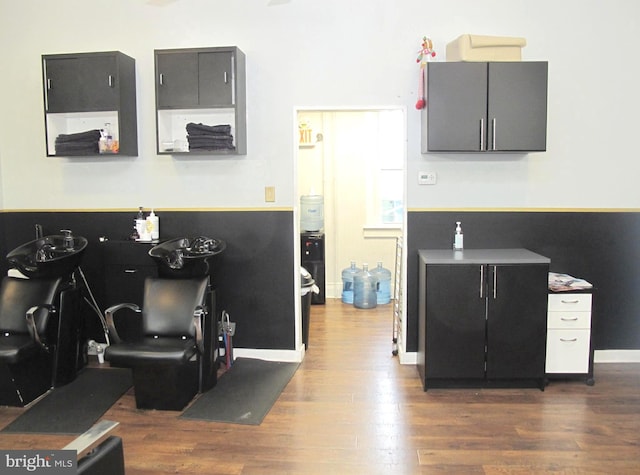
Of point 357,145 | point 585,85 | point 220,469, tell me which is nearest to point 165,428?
point 220,469

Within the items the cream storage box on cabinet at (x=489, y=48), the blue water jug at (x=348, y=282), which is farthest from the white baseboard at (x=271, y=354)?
the cream storage box on cabinet at (x=489, y=48)

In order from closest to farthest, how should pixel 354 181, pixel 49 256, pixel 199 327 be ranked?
pixel 199 327, pixel 49 256, pixel 354 181

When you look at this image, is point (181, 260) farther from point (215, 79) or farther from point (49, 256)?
point (215, 79)

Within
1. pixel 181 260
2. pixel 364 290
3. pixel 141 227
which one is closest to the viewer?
pixel 181 260

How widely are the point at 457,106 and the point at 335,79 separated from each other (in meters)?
0.94

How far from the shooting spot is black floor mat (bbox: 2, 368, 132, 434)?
3.14 m

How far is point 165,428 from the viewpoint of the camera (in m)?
3.13

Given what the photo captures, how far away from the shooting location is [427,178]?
13.3 feet

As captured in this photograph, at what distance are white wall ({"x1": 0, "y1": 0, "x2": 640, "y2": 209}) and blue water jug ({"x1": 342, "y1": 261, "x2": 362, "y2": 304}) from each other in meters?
2.26

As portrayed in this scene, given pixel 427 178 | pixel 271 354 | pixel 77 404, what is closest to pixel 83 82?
pixel 77 404

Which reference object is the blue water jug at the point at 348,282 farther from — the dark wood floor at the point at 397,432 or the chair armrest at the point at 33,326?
the chair armrest at the point at 33,326

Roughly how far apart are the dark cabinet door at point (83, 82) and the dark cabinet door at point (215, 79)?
2.02 ft

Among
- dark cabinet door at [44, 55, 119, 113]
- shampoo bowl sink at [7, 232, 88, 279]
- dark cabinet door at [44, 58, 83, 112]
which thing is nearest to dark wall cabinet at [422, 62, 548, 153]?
dark cabinet door at [44, 55, 119, 113]

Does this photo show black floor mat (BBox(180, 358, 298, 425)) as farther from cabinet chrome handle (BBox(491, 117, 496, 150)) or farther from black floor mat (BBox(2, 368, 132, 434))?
cabinet chrome handle (BBox(491, 117, 496, 150))
